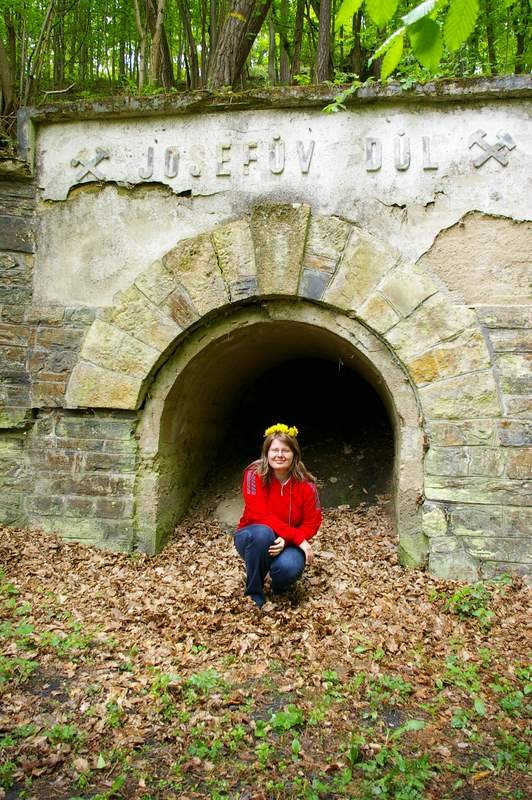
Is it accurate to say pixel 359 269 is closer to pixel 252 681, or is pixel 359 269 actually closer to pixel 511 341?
pixel 511 341

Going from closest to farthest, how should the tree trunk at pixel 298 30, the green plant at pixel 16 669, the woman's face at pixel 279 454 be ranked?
the green plant at pixel 16 669 → the woman's face at pixel 279 454 → the tree trunk at pixel 298 30

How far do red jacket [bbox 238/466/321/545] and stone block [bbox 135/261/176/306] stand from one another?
1.48 metres

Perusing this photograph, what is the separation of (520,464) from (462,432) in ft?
1.38

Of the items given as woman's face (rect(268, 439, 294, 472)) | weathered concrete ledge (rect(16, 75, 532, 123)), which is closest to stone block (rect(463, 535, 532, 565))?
woman's face (rect(268, 439, 294, 472))

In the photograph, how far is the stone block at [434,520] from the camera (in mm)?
4016

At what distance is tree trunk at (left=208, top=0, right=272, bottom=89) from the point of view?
5941 millimetres

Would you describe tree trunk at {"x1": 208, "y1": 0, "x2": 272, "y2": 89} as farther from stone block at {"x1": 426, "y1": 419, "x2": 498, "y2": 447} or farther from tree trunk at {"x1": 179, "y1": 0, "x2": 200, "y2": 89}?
stone block at {"x1": 426, "y1": 419, "x2": 498, "y2": 447}

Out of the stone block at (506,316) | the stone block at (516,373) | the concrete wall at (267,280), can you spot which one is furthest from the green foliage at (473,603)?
the stone block at (506,316)

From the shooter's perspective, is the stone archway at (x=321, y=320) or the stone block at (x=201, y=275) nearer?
the stone archway at (x=321, y=320)

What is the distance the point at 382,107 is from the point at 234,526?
3.49 meters

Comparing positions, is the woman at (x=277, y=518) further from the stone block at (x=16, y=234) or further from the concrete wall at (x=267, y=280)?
the stone block at (x=16, y=234)

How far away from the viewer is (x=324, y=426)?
6543 mm

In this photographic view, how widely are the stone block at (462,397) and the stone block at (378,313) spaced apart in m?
0.50

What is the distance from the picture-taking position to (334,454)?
612 centimetres
